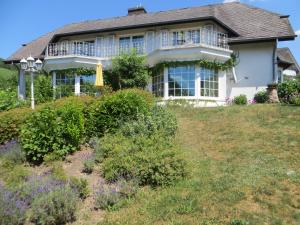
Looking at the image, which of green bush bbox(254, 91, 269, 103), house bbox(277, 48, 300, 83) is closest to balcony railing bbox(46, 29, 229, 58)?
green bush bbox(254, 91, 269, 103)

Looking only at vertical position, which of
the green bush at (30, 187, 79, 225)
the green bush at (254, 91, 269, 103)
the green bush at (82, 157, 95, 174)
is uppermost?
the green bush at (254, 91, 269, 103)

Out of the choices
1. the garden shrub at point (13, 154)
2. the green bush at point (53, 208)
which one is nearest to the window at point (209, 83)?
the garden shrub at point (13, 154)

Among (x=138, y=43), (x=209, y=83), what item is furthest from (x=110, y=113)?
(x=138, y=43)

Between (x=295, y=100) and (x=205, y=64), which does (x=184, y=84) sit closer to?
(x=205, y=64)

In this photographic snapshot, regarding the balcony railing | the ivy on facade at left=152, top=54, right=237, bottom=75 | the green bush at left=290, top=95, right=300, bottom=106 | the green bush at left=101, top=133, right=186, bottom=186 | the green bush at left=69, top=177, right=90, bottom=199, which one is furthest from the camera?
the balcony railing

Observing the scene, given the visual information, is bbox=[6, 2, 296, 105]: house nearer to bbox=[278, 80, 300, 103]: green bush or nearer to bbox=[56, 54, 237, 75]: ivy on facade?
bbox=[56, 54, 237, 75]: ivy on facade

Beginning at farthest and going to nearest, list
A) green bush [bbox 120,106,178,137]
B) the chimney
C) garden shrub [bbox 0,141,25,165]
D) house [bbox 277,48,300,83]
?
1. the chimney
2. house [bbox 277,48,300,83]
3. green bush [bbox 120,106,178,137]
4. garden shrub [bbox 0,141,25,165]

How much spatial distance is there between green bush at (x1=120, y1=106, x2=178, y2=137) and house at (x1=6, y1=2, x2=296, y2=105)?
8.68m

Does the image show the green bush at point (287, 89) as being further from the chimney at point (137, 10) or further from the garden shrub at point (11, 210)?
the garden shrub at point (11, 210)

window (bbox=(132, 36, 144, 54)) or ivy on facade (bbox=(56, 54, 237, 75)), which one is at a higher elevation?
window (bbox=(132, 36, 144, 54))

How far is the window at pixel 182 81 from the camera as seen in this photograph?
20703 mm

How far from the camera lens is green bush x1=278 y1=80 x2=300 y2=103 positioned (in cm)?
1866

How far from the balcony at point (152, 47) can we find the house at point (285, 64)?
15.9 feet

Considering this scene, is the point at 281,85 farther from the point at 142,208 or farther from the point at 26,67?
the point at 142,208
